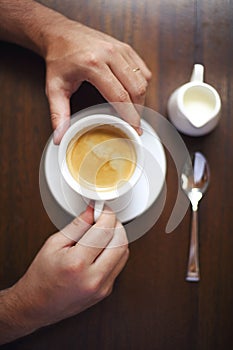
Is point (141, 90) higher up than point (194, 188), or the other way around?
point (141, 90)

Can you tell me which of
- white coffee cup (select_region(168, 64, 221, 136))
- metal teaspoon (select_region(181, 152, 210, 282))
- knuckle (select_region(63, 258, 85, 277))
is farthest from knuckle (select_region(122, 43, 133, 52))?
knuckle (select_region(63, 258, 85, 277))

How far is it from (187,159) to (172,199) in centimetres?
8

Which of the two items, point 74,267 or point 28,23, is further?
point 28,23

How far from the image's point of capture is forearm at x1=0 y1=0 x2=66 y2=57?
3.09 ft

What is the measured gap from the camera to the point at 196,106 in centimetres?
91

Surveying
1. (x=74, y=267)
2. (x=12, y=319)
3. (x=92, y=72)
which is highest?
(x=92, y=72)

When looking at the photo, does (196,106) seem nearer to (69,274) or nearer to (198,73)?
(198,73)

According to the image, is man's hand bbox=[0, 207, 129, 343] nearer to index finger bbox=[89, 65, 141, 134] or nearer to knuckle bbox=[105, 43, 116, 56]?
index finger bbox=[89, 65, 141, 134]

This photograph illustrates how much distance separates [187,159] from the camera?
94cm

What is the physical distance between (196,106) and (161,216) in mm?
216

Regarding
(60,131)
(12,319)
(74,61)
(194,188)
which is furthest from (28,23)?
(12,319)

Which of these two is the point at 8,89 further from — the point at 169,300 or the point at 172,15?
the point at 169,300

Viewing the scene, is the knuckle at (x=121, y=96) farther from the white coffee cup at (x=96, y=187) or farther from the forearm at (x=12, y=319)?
the forearm at (x=12, y=319)

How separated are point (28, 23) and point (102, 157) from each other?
11.9 inches
